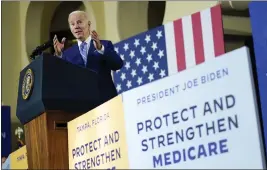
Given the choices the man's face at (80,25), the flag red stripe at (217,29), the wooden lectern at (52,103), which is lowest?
the wooden lectern at (52,103)

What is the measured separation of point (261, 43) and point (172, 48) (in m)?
1.06

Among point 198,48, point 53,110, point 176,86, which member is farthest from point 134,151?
point 198,48

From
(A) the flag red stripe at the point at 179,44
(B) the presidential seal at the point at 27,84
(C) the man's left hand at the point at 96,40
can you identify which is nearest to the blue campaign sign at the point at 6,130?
(A) the flag red stripe at the point at 179,44

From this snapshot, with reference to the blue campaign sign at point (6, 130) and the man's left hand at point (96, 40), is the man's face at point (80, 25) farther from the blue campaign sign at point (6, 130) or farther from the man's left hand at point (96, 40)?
the blue campaign sign at point (6, 130)

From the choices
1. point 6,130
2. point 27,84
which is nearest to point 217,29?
point 27,84

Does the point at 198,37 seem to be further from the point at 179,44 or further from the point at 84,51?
the point at 84,51

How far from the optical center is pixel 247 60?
1437 millimetres

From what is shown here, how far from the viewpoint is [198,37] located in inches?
141

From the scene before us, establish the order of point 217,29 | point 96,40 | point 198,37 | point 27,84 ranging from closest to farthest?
point 27,84 < point 96,40 < point 217,29 < point 198,37

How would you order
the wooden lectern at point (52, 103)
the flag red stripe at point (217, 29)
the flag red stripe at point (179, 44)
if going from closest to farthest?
the wooden lectern at point (52, 103)
the flag red stripe at point (217, 29)
the flag red stripe at point (179, 44)

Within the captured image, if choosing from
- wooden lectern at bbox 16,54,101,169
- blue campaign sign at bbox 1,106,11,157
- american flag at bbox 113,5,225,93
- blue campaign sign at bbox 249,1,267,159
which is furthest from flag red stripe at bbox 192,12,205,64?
blue campaign sign at bbox 1,106,11,157

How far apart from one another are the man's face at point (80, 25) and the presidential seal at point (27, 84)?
0.49 m

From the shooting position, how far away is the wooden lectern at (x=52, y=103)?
2186mm

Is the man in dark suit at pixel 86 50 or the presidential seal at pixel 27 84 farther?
the man in dark suit at pixel 86 50
